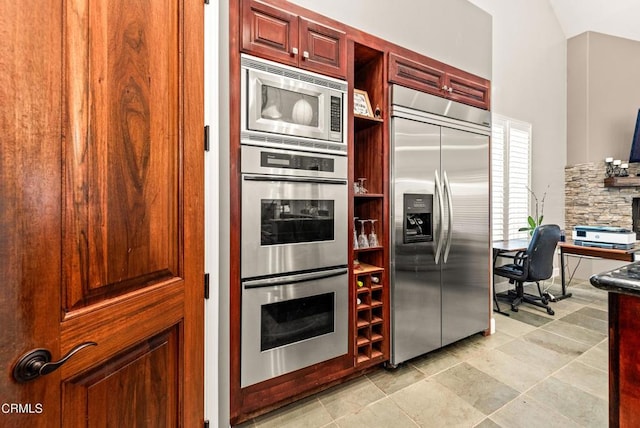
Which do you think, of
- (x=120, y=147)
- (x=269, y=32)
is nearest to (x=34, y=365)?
(x=120, y=147)

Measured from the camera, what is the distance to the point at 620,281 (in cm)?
97

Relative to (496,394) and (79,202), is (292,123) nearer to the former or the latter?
(79,202)

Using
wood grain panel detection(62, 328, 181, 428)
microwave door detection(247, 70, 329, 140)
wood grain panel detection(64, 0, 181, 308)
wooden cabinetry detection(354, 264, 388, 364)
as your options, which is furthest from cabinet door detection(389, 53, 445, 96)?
wood grain panel detection(62, 328, 181, 428)

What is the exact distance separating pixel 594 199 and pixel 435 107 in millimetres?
4188

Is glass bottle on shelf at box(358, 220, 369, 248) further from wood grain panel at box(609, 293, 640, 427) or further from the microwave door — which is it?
wood grain panel at box(609, 293, 640, 427)

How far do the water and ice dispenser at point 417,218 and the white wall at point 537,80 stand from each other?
2574 millimetres

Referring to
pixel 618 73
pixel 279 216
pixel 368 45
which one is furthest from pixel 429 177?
pixel 618 73

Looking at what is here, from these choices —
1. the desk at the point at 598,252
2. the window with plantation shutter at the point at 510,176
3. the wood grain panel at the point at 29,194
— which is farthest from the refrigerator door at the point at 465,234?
the wood grain panel at the point at 29,194

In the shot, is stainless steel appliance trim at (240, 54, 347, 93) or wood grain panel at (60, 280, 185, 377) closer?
wood grain panel at (60, 280, 185, 377)

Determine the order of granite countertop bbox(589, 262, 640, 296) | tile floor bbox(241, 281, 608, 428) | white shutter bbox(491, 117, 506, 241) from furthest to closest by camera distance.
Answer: white shutter bbox(491, 117, 506, 241) → tile floor bbox(241, 281, 608, 428) → granite countertop bbox(589, 262, 640, 296)

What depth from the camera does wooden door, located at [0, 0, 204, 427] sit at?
24.4 inches

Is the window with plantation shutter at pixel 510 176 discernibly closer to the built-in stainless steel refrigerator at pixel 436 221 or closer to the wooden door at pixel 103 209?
the built-in stainless steel refrigerator at pixel 436 221

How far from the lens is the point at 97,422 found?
814mm

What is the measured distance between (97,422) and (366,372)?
6.08 feet
